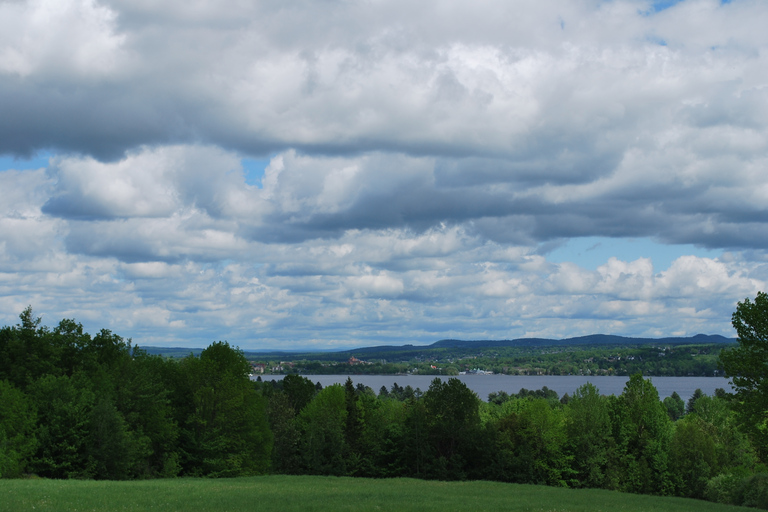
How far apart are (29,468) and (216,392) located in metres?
15.0

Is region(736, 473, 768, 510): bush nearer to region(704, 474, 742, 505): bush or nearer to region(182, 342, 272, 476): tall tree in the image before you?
region(704, 474, 742, 505): bush

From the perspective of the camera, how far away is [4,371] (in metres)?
55.4

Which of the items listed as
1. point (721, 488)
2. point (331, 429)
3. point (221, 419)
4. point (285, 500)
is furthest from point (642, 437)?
point (285, 500)

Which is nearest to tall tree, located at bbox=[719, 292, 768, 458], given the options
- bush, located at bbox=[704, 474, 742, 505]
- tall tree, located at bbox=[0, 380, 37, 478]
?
bush, located at bbox=[704, 474, 742, 505]

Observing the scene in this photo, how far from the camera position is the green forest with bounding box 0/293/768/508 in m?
45.7

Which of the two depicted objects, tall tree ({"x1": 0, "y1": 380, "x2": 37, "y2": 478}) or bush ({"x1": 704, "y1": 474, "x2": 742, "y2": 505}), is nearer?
tall tree ({"x1": 0, "y1": 380, "x2": 37, "y2": 478})

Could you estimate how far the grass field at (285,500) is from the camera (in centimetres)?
2520

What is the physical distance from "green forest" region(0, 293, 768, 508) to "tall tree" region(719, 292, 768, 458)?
7 cm

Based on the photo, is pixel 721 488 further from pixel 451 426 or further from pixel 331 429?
pixel 331 429

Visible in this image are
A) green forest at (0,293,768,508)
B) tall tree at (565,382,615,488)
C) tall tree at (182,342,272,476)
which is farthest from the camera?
tall tree at (565,382,615,488)

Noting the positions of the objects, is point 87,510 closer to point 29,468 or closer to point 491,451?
point 29,468

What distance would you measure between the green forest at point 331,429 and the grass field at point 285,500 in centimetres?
1371

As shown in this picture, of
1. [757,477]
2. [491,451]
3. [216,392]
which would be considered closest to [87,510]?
[216,392]

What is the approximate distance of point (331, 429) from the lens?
231 feet
